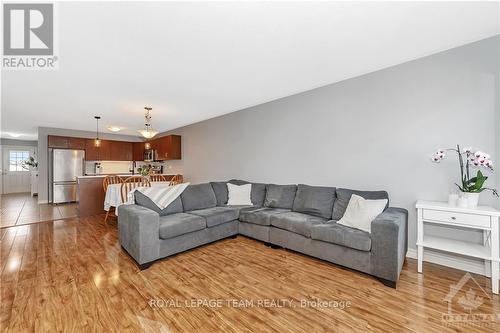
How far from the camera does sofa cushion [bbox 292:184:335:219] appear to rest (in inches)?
119

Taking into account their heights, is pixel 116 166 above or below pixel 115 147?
below

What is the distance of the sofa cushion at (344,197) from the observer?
8.85 feet

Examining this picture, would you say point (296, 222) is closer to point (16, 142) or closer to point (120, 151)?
point (120, 151)

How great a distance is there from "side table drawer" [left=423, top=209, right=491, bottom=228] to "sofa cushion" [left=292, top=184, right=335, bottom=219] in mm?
1073

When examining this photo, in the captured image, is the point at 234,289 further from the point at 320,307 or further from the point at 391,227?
the point at 391,227

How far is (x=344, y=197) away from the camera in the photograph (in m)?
2.92

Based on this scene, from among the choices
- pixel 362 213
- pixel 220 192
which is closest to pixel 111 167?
pixel 220 192

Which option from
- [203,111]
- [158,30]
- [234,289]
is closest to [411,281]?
[234,289]

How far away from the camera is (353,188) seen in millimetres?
3148

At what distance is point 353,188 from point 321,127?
1099 mm

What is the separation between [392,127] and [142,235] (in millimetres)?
3429

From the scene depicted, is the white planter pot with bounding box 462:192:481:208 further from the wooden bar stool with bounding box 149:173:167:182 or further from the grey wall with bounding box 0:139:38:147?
the grey wall with bounding box 0:139:38:147

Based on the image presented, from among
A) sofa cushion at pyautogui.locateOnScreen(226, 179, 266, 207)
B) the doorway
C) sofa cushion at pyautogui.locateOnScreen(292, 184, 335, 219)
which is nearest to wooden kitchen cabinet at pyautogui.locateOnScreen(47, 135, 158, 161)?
sofa cushion at pyautogui.locateOnScreen(226, 179, 266, 207)

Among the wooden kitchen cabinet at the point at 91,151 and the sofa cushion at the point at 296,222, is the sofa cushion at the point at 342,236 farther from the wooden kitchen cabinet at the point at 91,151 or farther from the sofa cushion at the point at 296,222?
the wooden kitchen cabinet at the point at 91,151
